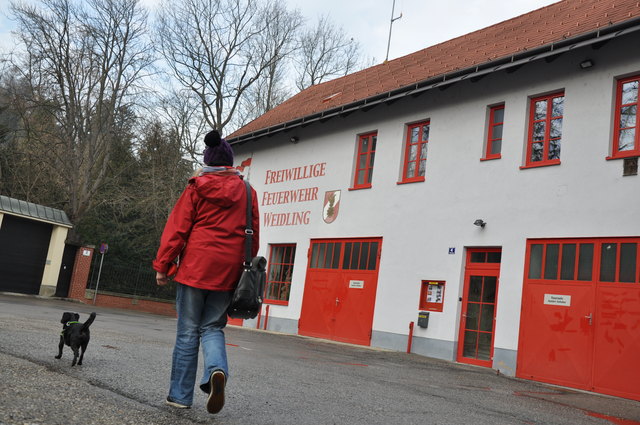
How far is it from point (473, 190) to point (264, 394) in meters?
9.54

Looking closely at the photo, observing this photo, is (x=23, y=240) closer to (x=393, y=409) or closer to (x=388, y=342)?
(x=388, y=342)

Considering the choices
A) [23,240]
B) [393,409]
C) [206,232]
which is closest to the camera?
[206,232]

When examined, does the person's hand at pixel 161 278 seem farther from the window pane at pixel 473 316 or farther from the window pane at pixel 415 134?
the window pane at pixel 415 134

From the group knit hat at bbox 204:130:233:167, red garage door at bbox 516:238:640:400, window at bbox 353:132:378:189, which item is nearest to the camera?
knit hat at bbox 204:130:233:167

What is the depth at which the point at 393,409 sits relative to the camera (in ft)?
17.8

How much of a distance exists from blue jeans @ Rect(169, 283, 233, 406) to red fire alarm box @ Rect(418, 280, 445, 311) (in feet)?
34.0

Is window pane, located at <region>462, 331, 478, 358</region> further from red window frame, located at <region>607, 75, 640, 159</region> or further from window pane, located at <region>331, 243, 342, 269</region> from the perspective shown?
window pane, located at <region>331, 243, 342, 269</region>

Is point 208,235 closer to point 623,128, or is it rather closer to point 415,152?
point 623,128

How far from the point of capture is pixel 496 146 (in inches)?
548

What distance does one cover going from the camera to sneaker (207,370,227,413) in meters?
3.89

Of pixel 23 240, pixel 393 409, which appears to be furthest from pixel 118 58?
pixel 393 409

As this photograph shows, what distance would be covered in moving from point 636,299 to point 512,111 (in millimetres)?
4744

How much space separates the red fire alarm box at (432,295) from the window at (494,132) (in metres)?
3.02

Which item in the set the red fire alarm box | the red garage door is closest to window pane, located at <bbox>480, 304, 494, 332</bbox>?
the red garage door
